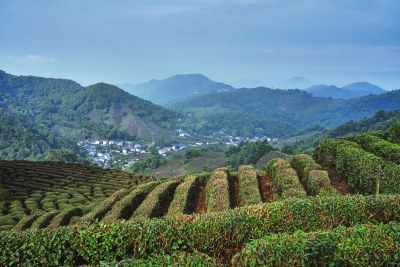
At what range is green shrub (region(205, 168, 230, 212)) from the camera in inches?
432

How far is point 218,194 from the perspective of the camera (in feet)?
40.1

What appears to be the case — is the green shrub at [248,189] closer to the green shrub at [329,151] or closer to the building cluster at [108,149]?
the green shrub at [329,151]

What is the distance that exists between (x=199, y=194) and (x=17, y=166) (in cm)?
2509

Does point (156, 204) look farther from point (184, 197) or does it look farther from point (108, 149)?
point (108, 149)

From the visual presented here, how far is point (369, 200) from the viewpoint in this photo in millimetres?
7340

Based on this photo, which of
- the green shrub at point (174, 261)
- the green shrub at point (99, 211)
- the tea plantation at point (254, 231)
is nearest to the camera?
the tea plantation at point (254, 231)

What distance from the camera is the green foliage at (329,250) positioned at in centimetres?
503

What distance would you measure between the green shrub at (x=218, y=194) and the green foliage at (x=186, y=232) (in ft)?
10.8

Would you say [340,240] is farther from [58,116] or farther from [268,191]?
[58,116]

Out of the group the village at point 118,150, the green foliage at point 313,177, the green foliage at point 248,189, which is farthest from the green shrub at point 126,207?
the village at point 118,150

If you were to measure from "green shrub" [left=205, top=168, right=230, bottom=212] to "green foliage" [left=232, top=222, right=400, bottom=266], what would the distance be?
5.15m

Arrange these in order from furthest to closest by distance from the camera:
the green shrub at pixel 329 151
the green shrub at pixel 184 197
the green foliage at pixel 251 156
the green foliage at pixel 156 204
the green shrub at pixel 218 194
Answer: the green foliage at pixel 251 156
the green shrub at pixel 329 151
the green foliage at pixel 156 204
the green shrub at pixel 184 197
the green shrub at pixel 218 194

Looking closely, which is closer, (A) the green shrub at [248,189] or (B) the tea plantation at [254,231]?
(B) the tea plantation at [254,231]

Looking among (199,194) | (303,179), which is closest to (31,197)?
(199,194)
